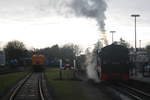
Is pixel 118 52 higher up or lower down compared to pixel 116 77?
higher up

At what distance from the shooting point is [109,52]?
89.8ft

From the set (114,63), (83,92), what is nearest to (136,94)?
(83,92)

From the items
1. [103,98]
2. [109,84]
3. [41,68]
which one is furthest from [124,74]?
[41,68]

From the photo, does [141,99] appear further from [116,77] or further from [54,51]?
[54,51]

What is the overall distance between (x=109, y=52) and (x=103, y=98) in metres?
9.32

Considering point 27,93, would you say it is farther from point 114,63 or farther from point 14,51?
point 14,51

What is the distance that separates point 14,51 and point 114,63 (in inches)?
3969

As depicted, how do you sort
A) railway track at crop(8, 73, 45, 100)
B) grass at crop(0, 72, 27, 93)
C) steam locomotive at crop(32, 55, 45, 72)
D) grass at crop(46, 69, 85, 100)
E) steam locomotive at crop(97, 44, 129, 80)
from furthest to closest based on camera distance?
steam locomotive at crop(32, 55, 45, 72) → grass at crop(0, 72, 27, 93) → steam locomotive at crop(97, 44, 129, 80) → railway track at crop(8, 73, 45, 100) → grass at crop(46, 69, 85, 100)

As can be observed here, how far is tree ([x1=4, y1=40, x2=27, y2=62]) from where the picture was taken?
124 metres

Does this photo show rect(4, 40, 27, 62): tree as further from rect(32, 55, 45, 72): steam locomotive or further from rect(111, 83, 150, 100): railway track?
rect(111, 83, 150, 100): railway track

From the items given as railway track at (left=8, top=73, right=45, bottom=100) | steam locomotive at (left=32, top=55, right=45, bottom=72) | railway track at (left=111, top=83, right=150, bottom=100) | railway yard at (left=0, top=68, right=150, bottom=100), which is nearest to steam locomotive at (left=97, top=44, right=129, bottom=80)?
railway yard at (left=0, top=68, right=150, bottom=100)

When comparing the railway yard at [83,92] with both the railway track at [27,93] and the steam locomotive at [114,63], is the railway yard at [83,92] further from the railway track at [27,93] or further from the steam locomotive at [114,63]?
the steam locomotive at [114,63]

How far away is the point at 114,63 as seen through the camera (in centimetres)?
2717

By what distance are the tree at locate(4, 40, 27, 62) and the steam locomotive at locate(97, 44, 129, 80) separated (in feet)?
308
